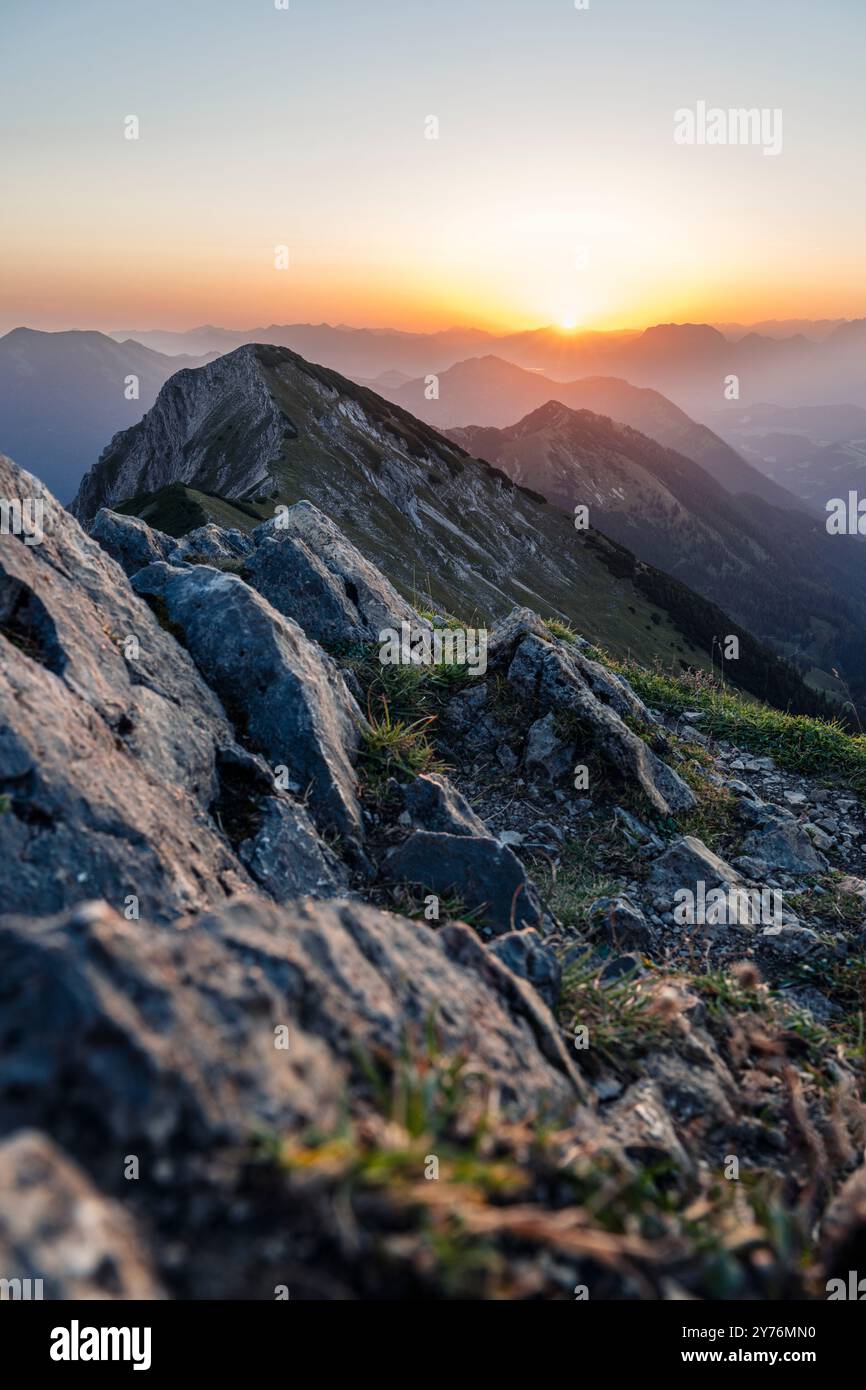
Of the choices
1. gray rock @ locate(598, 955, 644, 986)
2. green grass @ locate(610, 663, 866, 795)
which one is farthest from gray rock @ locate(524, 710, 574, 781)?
green grass @ locate(610, 663, 866, 795)

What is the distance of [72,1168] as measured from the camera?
88.9 inches

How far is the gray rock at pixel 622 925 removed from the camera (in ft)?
25.5

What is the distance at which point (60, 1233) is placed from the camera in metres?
2.10

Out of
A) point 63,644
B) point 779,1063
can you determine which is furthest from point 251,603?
point 779,1063

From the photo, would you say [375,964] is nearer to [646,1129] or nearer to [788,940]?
[646,1129]

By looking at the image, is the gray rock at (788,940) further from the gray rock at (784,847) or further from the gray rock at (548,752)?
the gray rock at (548,752)

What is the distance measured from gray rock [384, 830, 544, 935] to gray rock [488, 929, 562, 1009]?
1297 mm

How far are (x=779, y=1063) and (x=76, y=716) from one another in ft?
20.8

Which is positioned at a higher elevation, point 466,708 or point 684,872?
point 466,708

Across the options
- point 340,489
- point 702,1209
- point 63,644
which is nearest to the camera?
point 702,1209

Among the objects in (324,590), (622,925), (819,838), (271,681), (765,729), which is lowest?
(622,925)

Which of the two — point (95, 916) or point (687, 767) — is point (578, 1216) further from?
point (687, 767)

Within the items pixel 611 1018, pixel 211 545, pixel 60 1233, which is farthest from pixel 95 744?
pixel 211 545

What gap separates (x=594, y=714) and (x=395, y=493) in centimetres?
10255
